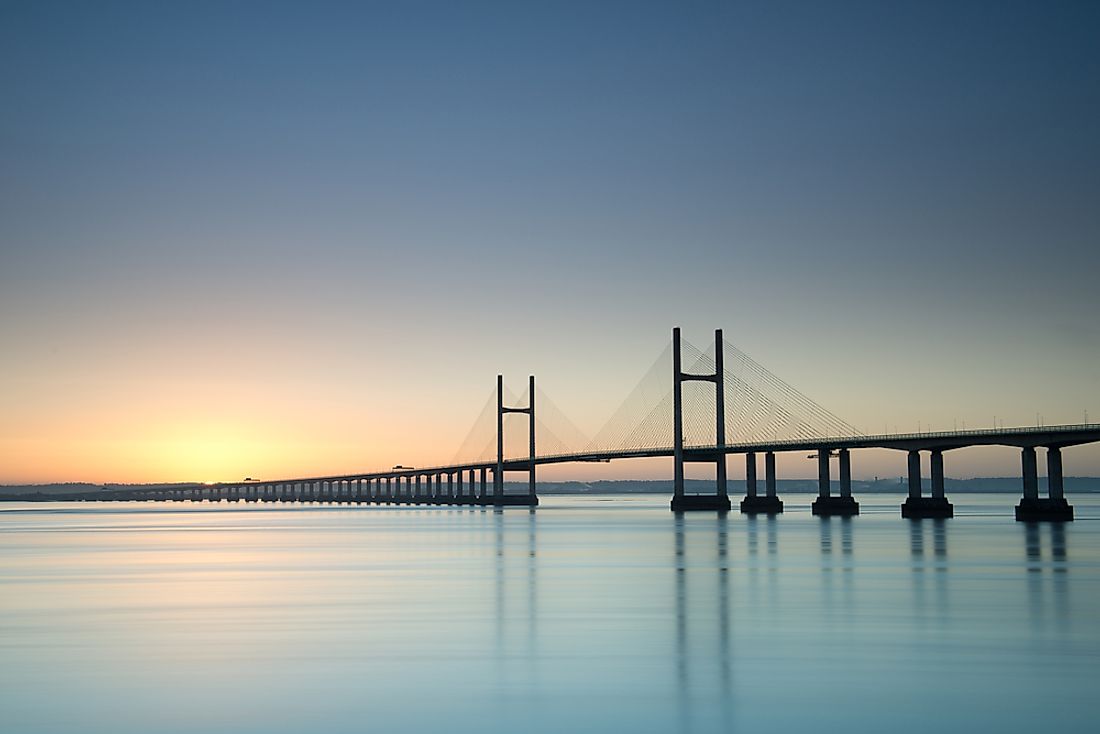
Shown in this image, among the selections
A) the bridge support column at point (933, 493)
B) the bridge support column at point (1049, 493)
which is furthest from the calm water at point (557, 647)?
the bridge support column at point (933, 493)

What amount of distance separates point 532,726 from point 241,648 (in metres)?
8.94

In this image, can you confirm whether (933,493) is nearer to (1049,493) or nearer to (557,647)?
(1049,493)

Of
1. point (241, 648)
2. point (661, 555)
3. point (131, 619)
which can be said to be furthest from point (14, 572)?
point (241, 648)

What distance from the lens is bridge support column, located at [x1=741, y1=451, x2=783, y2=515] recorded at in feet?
421

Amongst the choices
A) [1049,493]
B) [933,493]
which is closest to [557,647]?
[1049,493]

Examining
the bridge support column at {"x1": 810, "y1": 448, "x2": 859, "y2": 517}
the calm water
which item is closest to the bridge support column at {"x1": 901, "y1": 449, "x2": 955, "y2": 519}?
the bridge support column at {"x1": 810, "y1": 448, "x2": 859, "y2": 517}

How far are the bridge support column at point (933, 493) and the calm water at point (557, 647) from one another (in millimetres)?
60382

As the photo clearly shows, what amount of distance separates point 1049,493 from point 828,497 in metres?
30.0

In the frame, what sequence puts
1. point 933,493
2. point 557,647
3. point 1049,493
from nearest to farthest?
point 557,647 → point 1049,493 → point 933,493

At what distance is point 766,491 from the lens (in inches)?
5123

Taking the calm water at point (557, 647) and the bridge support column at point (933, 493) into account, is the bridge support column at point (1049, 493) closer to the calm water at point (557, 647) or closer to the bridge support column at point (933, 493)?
the bridge support column at point (933, 493)

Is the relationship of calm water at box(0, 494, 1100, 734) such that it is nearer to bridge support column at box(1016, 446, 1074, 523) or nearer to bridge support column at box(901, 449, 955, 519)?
bridge support column at box(1016, 446, 1074, 523)

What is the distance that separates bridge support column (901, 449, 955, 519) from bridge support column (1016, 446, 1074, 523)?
10138 mm

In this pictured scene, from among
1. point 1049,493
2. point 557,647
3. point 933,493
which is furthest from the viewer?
point 933,493
